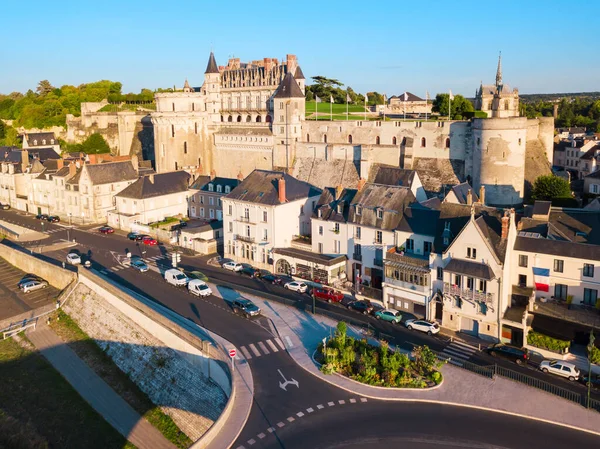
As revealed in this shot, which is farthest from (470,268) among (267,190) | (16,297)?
(16,297)

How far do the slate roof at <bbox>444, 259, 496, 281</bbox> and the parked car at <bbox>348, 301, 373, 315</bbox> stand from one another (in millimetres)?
4729

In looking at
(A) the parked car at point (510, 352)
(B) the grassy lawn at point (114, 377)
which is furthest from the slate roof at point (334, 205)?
(B) the grassy lawn at point (114, 377)

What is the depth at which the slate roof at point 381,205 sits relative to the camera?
99.7 feet

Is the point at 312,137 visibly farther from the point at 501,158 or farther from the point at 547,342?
the point at 547,342

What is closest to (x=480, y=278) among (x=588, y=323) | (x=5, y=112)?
(x=588, y=323)

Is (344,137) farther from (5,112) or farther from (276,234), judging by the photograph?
(5,112)

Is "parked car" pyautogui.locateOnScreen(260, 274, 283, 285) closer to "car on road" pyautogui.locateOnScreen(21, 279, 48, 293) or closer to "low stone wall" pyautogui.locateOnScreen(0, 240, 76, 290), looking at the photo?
"low stone wall" pyautogui.locateOnScreen(0, 240, 76, 290)

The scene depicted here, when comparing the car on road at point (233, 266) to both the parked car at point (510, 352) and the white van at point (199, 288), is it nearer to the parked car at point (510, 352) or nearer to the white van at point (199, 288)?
the white van at point (199, 288)

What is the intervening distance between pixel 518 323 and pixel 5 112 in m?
86.7

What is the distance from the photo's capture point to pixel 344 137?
163 feet

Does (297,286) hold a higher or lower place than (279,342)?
higher

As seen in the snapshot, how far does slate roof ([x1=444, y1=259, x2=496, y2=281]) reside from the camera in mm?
24741

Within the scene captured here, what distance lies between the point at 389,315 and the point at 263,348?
689 centimetres

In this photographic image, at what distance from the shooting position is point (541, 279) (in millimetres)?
26609
